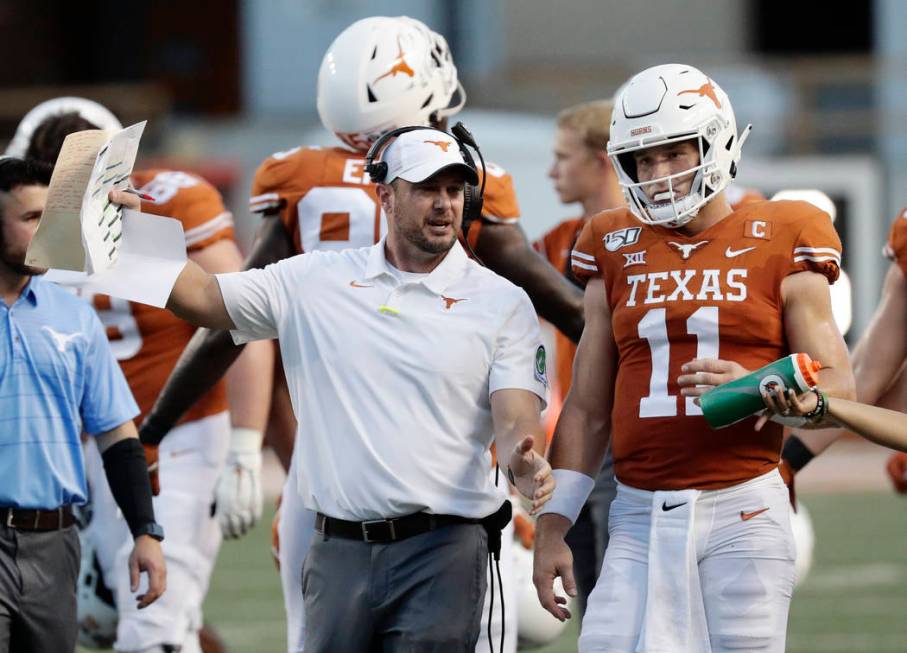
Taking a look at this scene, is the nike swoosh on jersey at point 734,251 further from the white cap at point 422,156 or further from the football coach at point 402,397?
the white cap at point 422,156

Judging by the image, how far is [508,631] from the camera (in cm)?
458

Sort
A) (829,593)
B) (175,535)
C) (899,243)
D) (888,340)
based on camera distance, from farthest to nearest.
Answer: (829,593) → (175,535) → (888,340) → (899,243)

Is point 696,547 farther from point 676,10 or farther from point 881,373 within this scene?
point 676,10

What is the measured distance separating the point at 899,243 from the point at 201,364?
6.88 feet

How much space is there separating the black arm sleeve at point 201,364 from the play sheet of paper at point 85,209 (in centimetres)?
114

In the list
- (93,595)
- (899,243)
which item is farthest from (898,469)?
(93,595)

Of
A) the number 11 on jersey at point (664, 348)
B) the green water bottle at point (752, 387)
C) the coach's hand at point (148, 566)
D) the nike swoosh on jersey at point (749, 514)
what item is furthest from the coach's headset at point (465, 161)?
the coach's hand at point (148, 566)

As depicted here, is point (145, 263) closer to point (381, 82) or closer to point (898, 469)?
point (381, 82)

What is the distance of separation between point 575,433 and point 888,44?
17810 mm

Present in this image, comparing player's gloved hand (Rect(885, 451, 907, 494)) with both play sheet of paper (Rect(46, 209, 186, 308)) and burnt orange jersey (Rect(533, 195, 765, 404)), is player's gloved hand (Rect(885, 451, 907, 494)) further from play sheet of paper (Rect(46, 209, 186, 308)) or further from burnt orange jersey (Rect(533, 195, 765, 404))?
play sheet of paper (Rect(46, 209, 186, 308))

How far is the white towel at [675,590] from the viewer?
4.11 m

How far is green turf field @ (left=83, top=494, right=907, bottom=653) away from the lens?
847 centimetres

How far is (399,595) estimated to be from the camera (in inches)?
167

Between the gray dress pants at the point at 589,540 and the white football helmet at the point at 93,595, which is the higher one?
the gray dress pants at the point at 589,540
